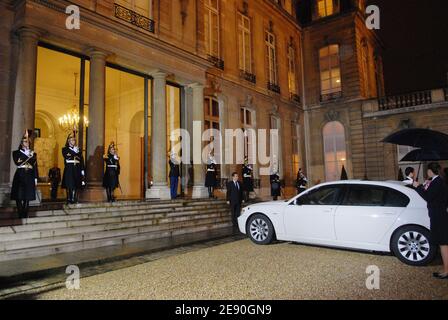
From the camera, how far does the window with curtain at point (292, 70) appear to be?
2277cm

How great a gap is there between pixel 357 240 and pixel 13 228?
6776 mm

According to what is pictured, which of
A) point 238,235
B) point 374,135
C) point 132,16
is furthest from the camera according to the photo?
point 374,135

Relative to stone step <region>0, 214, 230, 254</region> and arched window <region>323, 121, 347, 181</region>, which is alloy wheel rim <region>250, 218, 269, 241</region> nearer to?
stone step <region>0, 214, 230, 254</region>

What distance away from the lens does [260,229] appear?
277 inches

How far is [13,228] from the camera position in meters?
6.61

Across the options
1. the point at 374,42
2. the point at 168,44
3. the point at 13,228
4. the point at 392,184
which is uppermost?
the point at 374,42

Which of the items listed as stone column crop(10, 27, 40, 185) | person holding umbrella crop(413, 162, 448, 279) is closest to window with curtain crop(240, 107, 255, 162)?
stone column crop(10, 27, 40, 185)

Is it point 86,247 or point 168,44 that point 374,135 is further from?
point 86,247

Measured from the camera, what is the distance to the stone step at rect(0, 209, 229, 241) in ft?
21.7

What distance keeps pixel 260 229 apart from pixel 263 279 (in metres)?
2.61

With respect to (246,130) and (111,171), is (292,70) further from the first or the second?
(111,171)

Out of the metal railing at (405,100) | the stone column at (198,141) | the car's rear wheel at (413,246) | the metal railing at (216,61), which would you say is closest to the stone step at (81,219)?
the stone column at (198,141)

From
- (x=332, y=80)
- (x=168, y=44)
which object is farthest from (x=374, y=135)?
(x=168, y=44)

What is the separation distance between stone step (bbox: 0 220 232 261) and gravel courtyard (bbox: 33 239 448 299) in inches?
86.2
